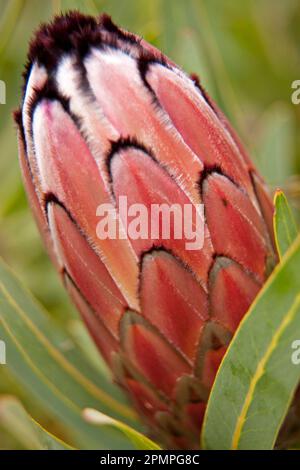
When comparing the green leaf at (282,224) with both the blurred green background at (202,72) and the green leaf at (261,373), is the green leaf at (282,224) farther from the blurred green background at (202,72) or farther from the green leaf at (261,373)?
the blurred green background at (202,72)

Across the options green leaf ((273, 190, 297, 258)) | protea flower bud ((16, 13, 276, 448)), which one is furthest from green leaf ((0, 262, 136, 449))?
green leaf ((273, 190, 297, 258))

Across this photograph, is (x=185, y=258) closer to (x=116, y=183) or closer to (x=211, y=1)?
(x=116, y=183)

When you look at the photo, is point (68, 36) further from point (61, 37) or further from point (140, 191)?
point (140, 191)

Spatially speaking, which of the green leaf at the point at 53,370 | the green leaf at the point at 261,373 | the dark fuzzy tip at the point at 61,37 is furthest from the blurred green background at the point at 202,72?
the green leaf at the point at 261,373

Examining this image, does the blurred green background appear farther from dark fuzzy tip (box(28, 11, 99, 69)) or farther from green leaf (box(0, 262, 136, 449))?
dark fuzzy tip (box(28, 11, 99, 69))

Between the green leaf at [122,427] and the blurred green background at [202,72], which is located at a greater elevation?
the blurred green background at [202,72]
